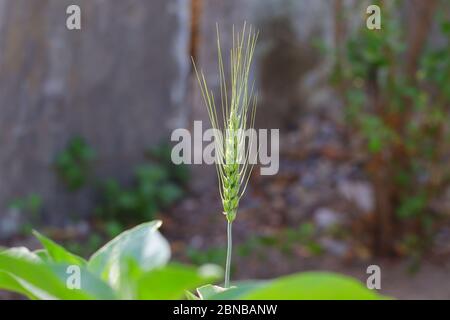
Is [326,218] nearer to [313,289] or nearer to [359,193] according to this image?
[359,193]

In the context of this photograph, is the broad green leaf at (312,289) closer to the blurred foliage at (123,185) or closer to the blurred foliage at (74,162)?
the blurred foliage at (123,185)

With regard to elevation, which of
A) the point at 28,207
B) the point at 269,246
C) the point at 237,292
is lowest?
the point at 269,246

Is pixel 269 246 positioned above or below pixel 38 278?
below

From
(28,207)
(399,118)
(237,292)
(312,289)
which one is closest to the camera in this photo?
(312,289)

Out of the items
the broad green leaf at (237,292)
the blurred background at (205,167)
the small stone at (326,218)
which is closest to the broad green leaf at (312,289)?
the broad green leaf at (237,292)

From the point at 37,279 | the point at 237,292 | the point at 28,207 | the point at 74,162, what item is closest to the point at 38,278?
the point at 37,279

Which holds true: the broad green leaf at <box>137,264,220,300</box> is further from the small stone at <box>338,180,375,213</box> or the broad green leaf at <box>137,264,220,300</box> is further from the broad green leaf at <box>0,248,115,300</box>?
the small stone at <box>338,180,375,213</box>
